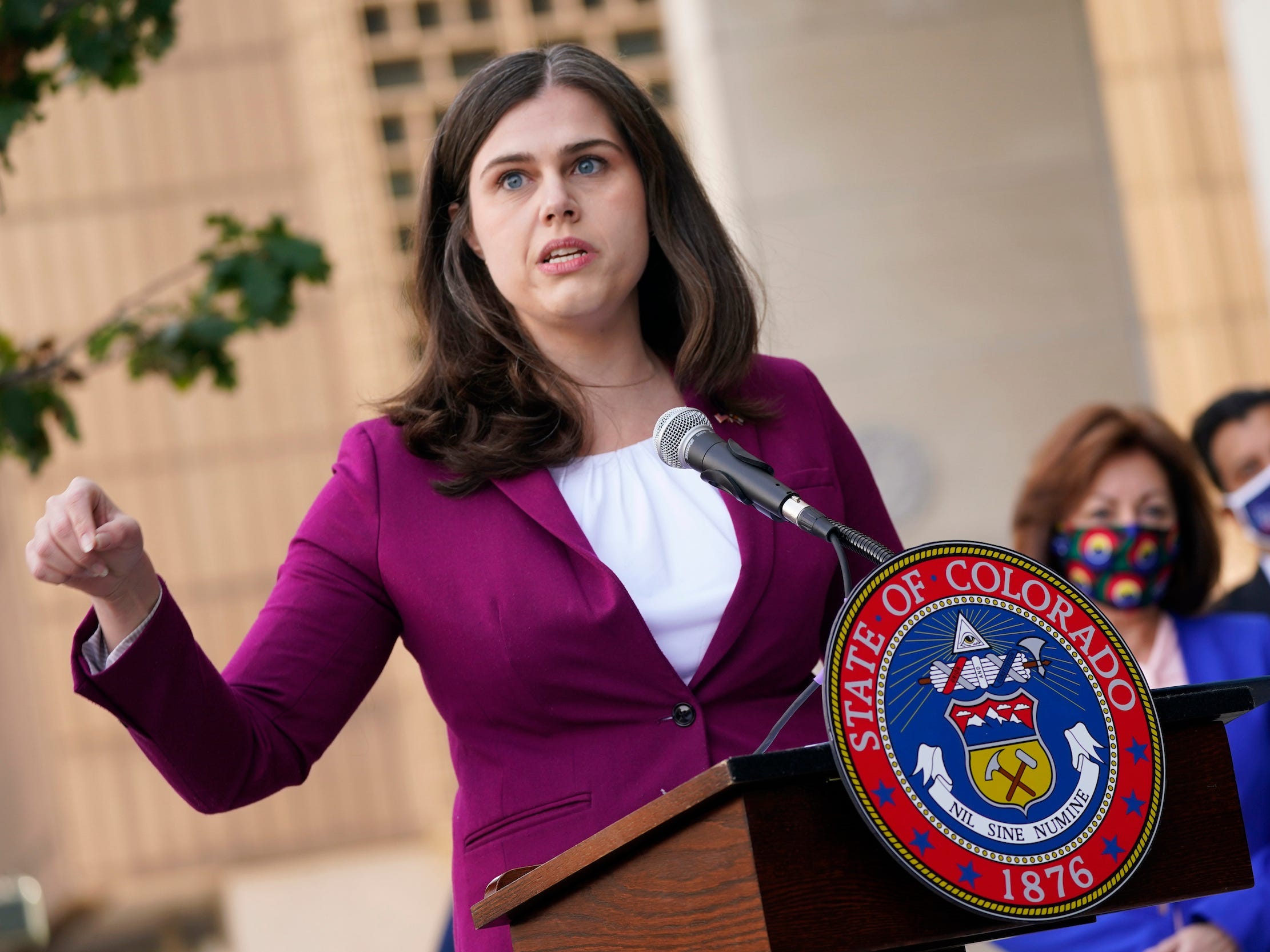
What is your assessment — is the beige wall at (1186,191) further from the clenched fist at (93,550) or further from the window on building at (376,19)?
the clenched fist at (93,550)

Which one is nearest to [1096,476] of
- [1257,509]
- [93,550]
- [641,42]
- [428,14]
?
[1257,509]

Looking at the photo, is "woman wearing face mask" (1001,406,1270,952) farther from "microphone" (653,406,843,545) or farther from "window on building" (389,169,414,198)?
"window on building" (389,169,414,198)

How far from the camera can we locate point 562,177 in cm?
192

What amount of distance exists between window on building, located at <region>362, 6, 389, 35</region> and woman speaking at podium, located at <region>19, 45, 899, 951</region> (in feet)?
32.1

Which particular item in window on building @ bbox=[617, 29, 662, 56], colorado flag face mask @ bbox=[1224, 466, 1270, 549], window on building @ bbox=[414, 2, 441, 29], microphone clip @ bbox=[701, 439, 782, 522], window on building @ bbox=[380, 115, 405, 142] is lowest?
colorado flag face mask @ bbox=[1224, 466, 1270, 549]

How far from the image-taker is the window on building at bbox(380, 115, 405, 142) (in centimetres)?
1141

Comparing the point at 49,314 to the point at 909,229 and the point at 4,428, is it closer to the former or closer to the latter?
the point at 909,229

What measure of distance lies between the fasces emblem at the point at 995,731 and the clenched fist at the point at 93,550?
26.2 inches

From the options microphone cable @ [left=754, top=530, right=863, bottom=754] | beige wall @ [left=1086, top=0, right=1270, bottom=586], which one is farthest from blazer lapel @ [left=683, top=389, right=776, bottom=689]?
beige wall @ [left=1086, top=0, right=1270, bottom=586]

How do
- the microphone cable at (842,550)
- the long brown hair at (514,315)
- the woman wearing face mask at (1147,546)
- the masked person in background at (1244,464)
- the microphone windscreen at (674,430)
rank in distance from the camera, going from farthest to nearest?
the masked person in background at (1244,464) < the woman wearing face mask at (1147,546) < the long brown hair at (514,315) < the microphone windscreen at (674,430) < the microphone cable at (842,550)

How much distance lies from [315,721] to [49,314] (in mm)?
11389

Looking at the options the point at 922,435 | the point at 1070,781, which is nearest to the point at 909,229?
the point at 922,435

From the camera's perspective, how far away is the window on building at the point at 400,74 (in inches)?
448

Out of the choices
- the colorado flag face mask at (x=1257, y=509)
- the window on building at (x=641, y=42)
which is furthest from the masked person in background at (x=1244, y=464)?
the window on building at (x=641, y=42)
